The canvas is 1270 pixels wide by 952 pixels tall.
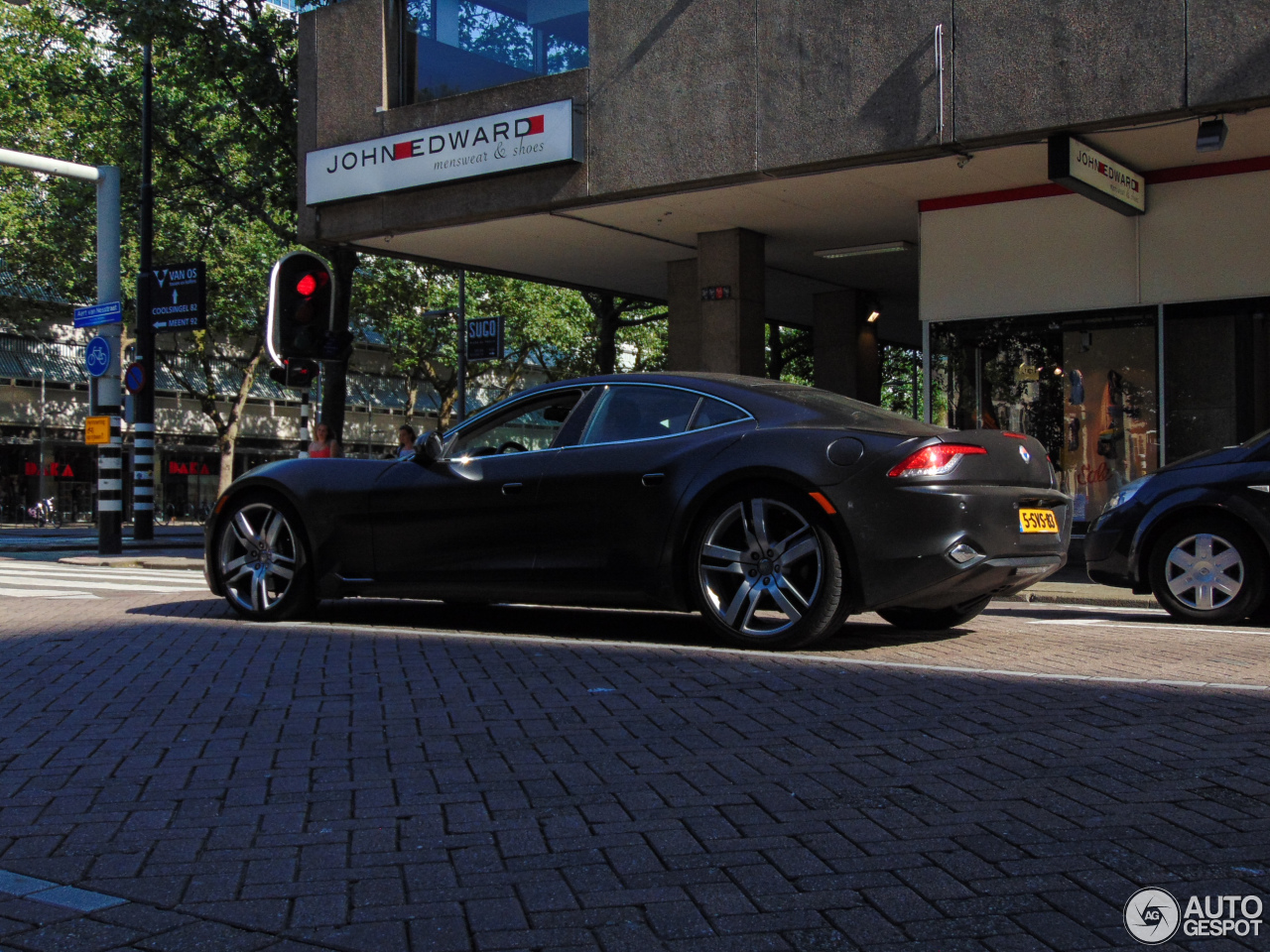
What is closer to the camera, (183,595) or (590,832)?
(590,832)

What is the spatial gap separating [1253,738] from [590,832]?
228 cm

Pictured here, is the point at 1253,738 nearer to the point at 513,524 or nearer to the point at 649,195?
the point at 513,524

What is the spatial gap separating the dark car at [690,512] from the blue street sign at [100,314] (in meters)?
10.9

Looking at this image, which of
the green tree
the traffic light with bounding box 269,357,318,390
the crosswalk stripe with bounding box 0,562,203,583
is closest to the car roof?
the traffic light with bounding box 269,357,318,390

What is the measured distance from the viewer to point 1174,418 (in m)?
14.3

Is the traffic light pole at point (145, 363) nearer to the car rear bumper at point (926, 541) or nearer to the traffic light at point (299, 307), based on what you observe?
the traffic light at point (299, 307)

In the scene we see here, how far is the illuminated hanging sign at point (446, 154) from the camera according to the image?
15.3 m

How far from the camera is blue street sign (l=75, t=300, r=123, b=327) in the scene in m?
17.8

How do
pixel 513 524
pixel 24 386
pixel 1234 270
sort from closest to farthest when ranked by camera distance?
1. pixel 513 524
2. pixel 1234 270
3. pixel 24 386

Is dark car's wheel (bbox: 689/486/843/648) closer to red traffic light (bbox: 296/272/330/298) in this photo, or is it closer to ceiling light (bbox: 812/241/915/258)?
red traffic light (bbox: 296/272/330/298)

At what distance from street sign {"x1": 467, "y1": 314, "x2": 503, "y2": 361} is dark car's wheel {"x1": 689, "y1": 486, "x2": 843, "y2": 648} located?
13803 millimetres

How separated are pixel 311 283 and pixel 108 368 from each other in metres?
6.42

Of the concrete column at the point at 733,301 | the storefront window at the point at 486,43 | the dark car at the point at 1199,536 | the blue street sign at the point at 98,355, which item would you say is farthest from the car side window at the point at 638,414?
the blue street sign at the point at 98,355

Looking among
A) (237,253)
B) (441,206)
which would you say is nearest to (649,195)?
(441,206)
